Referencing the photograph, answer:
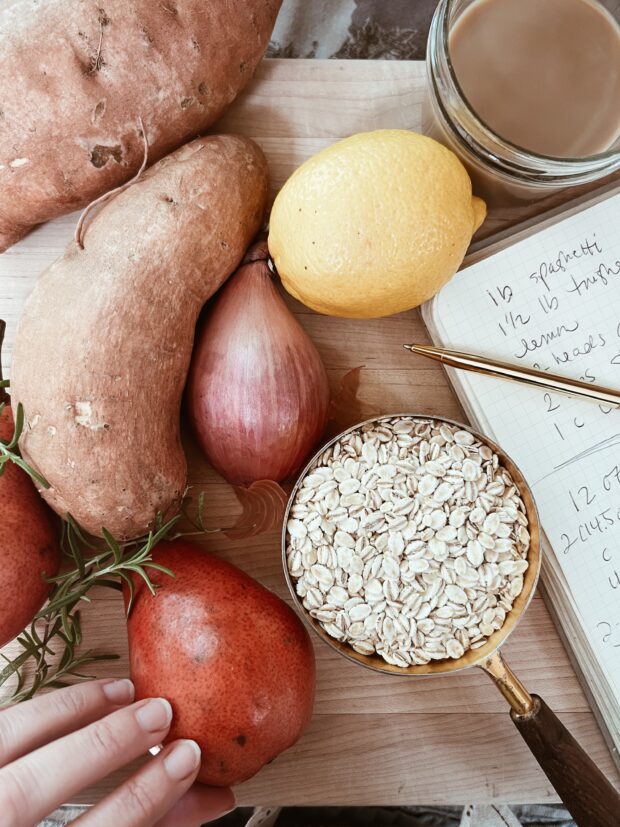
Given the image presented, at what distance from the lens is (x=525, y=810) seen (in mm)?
1079

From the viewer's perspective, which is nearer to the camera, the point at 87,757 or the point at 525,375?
the point at 87,757

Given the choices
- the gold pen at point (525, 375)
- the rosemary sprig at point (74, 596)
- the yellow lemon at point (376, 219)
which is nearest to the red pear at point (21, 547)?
the rosemary sprig at point (74, 596)

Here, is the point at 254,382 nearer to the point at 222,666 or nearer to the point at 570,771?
the point at 222,666

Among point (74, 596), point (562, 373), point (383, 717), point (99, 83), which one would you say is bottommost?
point (383, 717)

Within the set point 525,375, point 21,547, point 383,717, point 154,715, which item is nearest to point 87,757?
point 154,715

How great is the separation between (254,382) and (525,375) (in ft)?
0.97

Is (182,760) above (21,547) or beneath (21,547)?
beneath

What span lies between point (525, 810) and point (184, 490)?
84 centimetres

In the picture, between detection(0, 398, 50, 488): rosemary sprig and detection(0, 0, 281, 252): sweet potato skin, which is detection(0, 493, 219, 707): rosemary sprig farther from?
detection(0, 0, 281, 252): sweet potato skin

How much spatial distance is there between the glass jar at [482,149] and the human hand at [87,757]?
23.1 inches

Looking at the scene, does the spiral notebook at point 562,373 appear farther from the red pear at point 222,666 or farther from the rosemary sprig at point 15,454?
the rosemary sprig at point 15,454

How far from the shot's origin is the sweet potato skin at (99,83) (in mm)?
611

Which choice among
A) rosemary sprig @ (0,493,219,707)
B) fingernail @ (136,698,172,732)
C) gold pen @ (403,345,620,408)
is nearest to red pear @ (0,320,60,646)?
rosemary sprig @ (0,493,219,707)

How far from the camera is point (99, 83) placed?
623 mm
